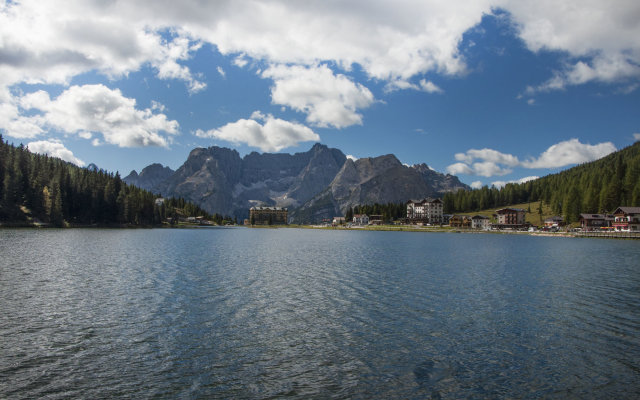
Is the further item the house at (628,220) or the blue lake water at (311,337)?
the house at (628,220)

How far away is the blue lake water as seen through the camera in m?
18.0

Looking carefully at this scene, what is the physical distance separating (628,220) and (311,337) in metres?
210

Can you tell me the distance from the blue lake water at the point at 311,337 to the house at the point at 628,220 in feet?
534

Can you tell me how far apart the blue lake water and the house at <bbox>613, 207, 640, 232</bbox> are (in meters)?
163

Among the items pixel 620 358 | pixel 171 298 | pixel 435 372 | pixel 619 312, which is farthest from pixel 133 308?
pixel 619 312

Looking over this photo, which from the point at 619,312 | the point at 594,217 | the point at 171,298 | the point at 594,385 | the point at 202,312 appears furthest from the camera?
the point at 594,217

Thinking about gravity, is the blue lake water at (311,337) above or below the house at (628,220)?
below

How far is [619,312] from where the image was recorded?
108 ft

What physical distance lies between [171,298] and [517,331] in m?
29.5

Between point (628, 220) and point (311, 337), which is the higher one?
point (628, 220)

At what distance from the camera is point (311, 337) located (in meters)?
25.2

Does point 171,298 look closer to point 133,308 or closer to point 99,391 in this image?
point 133,308

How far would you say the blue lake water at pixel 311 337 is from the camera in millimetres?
17984

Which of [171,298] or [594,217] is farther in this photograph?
[594,217]
